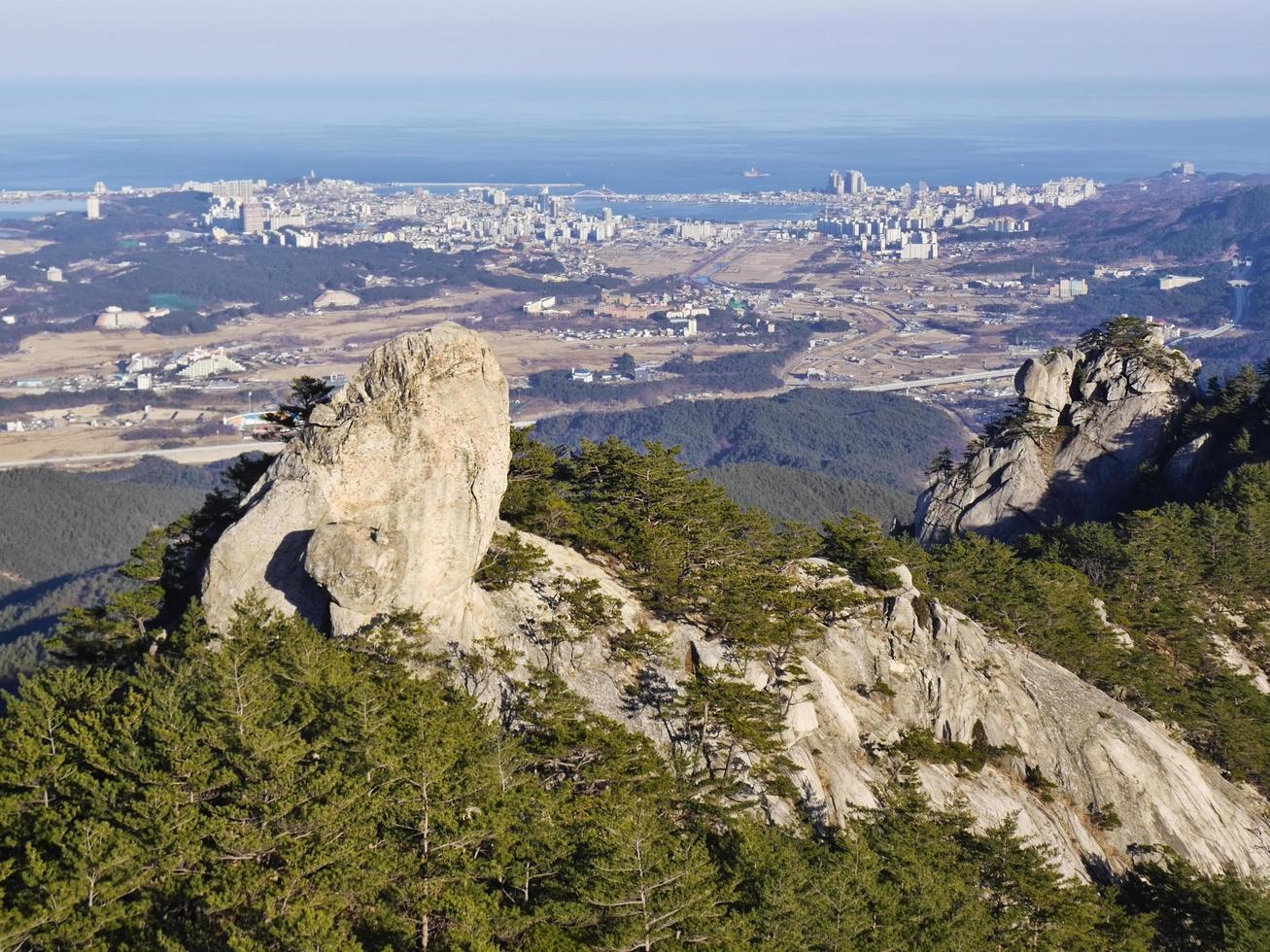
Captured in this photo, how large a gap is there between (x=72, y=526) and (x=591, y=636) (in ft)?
278

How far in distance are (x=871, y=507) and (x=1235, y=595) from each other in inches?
1789

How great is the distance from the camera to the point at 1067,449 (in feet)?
161

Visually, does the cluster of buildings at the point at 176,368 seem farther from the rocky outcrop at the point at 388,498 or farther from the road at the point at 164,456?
the rocky outcrop at the point at 388,498

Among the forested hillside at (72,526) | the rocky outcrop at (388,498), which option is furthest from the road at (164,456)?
the rocky outcrop at (388,498)

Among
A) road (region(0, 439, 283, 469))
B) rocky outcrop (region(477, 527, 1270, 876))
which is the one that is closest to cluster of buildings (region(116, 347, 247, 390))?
road (region(0, 439, 283, 469))

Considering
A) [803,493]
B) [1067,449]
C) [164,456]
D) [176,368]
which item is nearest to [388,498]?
[1067,449]

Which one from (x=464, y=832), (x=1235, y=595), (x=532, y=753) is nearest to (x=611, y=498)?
(x=532, y=753)

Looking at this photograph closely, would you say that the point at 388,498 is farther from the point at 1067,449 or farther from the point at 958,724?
the point at 1067,449

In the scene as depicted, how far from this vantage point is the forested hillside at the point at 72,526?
264ft

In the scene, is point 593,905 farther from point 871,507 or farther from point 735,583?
point 871,507

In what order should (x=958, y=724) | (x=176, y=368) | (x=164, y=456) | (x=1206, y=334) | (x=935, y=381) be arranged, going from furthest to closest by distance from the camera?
(x=1206, y=334)
(x=176, y=368)
(x=935, y=381)
(x=164, y=456)
(x=958, y=724)

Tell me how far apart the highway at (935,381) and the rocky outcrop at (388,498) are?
11926cm

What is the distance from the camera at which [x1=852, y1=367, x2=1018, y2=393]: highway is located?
461 feet

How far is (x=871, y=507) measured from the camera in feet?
271
